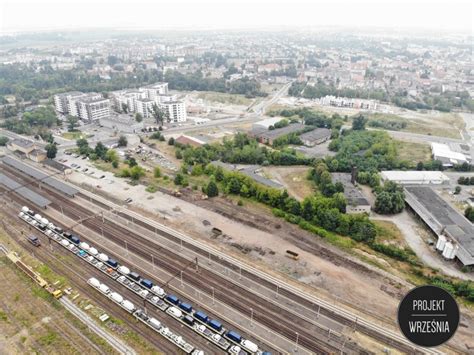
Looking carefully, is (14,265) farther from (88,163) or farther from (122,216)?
(88,163)

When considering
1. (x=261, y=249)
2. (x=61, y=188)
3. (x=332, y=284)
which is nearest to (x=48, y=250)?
(x=61, y=188)

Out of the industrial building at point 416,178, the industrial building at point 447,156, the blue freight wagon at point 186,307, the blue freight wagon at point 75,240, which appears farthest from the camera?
the industrial building at point 447,156

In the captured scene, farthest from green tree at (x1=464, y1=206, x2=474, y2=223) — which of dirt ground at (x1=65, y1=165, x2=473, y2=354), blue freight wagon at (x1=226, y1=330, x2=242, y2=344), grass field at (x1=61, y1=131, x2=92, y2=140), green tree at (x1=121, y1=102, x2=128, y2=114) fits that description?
green tree at (x1=121, y1=102, x2=128, y2=114)

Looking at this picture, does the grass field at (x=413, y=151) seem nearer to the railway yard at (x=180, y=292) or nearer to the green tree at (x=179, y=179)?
the green tree at (x=179, y=179)

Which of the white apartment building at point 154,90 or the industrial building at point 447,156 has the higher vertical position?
the white apartment building at point 154,90

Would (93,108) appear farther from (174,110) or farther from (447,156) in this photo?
(447,156)

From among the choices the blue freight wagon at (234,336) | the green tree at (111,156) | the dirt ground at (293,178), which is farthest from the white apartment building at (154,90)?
the blue freight wagon at (234,336)

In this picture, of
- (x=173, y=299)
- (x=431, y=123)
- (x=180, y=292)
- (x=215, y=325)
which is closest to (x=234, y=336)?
(x=215, y=325)
